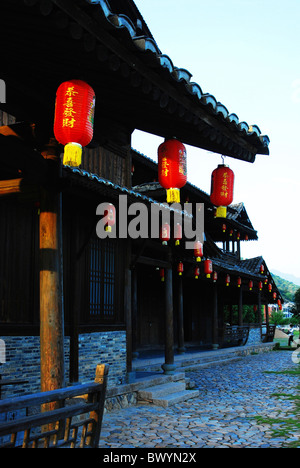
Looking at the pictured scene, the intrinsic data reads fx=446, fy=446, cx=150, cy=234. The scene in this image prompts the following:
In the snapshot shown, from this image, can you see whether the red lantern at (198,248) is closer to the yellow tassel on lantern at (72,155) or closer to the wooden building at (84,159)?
the wooden building at (84,159)

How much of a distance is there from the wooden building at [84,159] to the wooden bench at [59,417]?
0.96 m

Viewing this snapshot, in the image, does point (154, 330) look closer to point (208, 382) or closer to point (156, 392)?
point (208, 382)

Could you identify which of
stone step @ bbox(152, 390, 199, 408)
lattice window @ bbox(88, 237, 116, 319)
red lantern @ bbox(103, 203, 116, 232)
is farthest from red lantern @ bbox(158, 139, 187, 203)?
stone step @ bbox(152, 390, 199, 408)

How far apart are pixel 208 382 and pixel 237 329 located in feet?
34.5

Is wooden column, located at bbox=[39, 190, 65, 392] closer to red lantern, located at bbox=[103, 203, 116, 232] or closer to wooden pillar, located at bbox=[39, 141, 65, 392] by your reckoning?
wooden pillar, located at bbox=[39, 141, 65, 392]

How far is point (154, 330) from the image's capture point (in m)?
19.4

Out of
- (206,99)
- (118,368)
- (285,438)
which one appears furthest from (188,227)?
(206,99)

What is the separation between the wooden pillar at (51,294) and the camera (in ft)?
15.7

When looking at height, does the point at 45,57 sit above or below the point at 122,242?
above

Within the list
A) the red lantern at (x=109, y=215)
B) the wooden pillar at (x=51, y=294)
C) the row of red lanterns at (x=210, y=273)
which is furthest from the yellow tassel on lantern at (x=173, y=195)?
the row of red lanterns at (x=210, y=273)

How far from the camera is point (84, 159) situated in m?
10.0

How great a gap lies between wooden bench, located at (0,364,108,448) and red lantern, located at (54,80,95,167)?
2.10 m

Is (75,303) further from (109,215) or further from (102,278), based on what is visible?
(109,215)

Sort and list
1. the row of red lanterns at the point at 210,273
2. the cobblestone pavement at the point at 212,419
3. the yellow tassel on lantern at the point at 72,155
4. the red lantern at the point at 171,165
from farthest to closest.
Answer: the row of red lanterns at the point at 210,273, the cobblestone pavement at the point at 212,419, the red lantern at the point at 171,165, the yellow tassel on lantern at the point at 72,155
